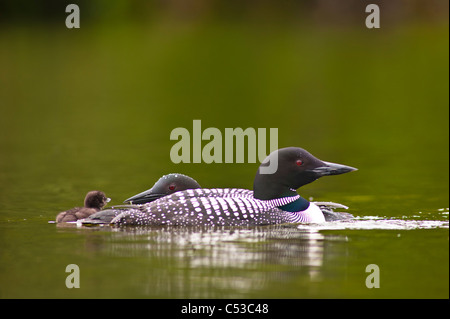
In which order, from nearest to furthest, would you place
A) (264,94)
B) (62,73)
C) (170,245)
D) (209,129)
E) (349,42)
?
1. (170,245)
2. (209,129)
3. (264,94)
4. (62,73)
5. (349,42)

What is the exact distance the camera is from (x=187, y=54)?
27297mm

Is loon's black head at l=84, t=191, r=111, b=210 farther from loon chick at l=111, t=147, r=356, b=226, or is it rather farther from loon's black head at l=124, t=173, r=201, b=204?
loon chick at l=111, t=147, r=356, b=226

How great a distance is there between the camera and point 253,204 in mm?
7562

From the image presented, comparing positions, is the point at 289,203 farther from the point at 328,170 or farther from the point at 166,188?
the point at 166,188

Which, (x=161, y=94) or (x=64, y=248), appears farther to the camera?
(x=161, y=94)

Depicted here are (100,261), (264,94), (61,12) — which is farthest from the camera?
(61,12)

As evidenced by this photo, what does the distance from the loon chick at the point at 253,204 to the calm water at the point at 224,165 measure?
11 cm

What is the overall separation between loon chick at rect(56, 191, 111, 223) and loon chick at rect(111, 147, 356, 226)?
11.9 inches

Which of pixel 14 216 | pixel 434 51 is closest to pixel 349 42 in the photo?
pixel 434 51

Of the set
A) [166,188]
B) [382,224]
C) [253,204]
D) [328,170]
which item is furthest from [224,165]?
[382,224]

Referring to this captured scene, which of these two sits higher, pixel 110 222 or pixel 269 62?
pixel 269 62

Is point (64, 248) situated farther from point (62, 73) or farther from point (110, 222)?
point (62, 73)

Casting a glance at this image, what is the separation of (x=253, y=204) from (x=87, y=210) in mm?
1208

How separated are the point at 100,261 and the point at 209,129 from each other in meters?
7.94
